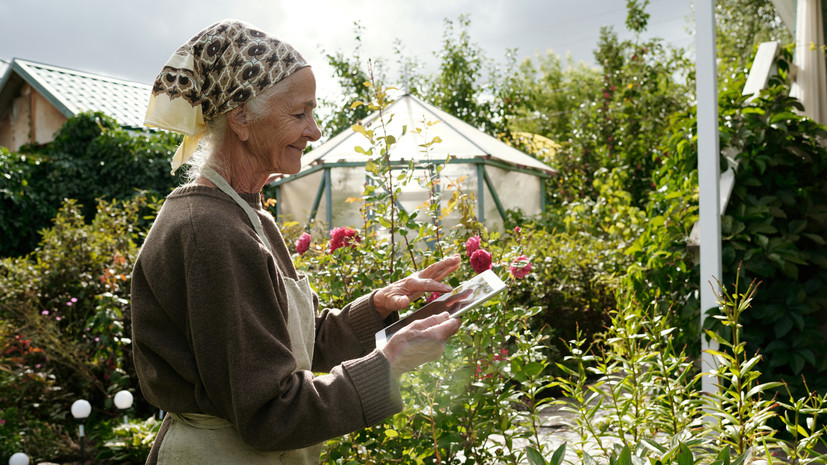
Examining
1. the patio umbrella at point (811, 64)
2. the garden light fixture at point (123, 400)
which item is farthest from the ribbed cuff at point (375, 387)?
the patio umbrella at point (811, 64)

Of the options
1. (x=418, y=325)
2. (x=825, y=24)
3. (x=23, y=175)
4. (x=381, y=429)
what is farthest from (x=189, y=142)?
(x=23, y=175)

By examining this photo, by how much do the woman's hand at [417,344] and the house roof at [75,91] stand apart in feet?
40.7

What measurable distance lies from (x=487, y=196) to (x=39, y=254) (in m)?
5.24

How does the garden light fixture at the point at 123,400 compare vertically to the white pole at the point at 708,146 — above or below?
below

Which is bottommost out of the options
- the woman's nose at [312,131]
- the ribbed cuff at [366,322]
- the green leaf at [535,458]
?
the green leaf at [535,458]

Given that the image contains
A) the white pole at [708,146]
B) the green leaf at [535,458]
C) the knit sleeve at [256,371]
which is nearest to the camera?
the knit sleeve at [256,371]

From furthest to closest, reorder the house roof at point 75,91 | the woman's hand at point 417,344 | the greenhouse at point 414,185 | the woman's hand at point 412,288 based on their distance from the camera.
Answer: the house roof at point 75,91, the greenhouse at point 414,185, the woman's hand at point 412,288, the woman's hand at point 417,344

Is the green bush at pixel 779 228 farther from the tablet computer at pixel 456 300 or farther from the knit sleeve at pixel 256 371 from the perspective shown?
the knit sleeve at pixel 256 371

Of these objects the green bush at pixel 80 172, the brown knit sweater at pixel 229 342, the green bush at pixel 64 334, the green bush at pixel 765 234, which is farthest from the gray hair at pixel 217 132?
the green bush at pixel 80 172

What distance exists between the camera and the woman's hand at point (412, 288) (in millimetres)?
1629

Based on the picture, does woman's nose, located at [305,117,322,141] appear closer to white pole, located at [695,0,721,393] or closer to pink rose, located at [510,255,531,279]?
pink rose, located at [510,255,531,279]

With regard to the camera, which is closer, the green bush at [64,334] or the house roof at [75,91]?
the green bush at [64,334]

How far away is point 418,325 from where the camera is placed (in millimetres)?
1235

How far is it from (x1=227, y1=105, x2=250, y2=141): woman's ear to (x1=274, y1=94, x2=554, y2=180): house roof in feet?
20.1
